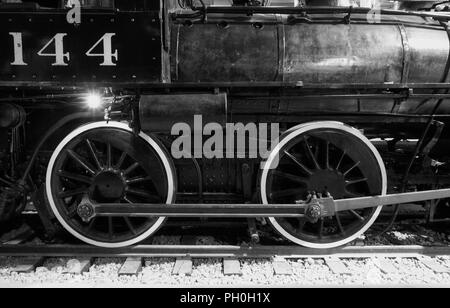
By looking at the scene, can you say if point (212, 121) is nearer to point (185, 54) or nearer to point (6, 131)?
point (185, 54)

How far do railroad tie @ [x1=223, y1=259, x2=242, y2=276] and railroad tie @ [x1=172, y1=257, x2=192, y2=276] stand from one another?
0.28 meters

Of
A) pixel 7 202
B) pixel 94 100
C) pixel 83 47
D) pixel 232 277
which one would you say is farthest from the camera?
pixel 7 202

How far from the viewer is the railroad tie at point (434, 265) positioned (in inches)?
118

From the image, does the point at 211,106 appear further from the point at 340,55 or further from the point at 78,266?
the point at 78,266

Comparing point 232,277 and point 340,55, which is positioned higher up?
point 340,55

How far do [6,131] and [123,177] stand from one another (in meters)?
1.08

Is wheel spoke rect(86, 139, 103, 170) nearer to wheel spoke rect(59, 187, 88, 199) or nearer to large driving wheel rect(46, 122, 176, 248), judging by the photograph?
large driving wheel rect(46, 122, 176, 248)

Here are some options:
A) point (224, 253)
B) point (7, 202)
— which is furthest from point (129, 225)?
point (7, 202)

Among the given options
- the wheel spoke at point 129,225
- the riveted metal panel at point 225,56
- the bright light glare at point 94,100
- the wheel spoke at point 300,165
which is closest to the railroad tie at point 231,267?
the wheel spoke at point 129,225

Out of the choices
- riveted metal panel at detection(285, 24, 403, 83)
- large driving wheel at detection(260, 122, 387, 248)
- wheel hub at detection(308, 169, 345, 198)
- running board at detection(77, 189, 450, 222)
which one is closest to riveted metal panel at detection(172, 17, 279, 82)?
riveted metal panel at detection(285, 24, 403, 83)

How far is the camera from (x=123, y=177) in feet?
10.2

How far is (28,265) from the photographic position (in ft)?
9.89

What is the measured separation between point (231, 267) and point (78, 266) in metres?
1.21

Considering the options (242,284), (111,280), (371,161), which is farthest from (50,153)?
(371,161)
